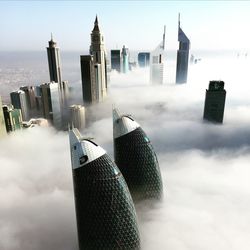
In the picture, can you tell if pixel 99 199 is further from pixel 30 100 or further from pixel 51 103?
pixel 30 100

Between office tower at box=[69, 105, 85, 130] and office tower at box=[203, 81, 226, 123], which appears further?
office tower at box=[69, 105, 85, 130]

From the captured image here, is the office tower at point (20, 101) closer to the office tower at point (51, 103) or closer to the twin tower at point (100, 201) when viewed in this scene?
the office tower at point (51, 103)

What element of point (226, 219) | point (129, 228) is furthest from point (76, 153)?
point (226, 219)

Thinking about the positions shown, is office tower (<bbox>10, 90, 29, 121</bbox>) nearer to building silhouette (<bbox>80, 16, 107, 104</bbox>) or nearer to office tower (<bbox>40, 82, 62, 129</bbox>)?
office tower (<bbox>40, 82, 62, 129</bbox>)

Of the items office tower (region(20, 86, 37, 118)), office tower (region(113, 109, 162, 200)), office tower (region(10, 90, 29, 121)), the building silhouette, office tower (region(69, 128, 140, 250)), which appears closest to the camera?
office tower (region(69, 128, 140, 250))

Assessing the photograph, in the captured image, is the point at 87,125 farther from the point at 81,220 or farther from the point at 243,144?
the point at 81,220

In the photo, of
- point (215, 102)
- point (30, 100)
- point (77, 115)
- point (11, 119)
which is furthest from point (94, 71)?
point (215, 102)

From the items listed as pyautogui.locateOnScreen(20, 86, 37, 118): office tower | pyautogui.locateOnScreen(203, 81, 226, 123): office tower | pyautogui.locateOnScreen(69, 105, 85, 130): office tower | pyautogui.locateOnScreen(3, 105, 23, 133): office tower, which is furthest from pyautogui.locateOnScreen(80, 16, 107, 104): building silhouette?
pyautogui.locateOnScreen(203, 81, 226, 123): office tower
